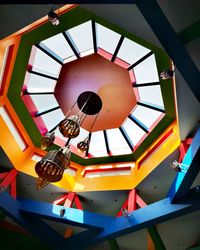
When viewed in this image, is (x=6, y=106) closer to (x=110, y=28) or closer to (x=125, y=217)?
(x=110, y=28)

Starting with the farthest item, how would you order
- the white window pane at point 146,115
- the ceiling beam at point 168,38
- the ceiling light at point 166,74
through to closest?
the white window pane at point 146,115 → the ceiling light at point 166,74 → the ceiling beam at point 168,38

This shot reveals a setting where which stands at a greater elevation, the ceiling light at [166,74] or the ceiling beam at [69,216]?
the ceiling light at [166,74]

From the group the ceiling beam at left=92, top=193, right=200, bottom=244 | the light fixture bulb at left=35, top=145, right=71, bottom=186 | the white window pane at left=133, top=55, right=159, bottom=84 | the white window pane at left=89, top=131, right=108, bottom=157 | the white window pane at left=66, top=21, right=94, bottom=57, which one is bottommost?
the ceiling beam at left=92, top=193, right=200, bottom=244

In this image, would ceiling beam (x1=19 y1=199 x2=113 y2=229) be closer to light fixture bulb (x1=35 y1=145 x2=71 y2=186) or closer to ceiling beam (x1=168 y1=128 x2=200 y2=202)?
ceiling beam (x1=168 y1=128 x2=200 y2=202)

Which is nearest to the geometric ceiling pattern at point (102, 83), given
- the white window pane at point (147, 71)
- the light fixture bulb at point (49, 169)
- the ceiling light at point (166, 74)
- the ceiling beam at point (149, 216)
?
the white window pane at point (147, 71)

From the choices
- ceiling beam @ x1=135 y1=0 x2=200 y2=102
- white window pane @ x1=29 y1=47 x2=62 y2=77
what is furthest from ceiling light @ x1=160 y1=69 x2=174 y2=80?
white window pane @ x1=29 y1=47 x2=62 y2=77

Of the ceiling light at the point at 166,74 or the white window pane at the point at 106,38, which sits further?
the white window pane at the point at 106,38

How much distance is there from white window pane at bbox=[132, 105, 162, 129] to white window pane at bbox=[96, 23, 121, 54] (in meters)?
2.50

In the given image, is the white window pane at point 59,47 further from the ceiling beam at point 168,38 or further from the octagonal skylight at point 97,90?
the ceiling beam at point 168,38

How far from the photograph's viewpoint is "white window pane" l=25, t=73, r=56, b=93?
9.94 metres

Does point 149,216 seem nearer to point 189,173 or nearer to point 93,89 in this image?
point 189,173

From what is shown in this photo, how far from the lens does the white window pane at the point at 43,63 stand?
934 centimetres

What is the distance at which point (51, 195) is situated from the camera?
33.5 feet

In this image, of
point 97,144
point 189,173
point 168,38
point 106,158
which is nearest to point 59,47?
point 97,144
